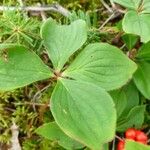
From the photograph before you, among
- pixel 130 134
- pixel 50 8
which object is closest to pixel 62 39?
pixel 50 8

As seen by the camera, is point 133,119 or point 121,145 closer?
point 121,145

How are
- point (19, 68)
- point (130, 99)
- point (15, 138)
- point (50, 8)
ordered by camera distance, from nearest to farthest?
point (19, 68) → point (130, 99) → point (15, 138) → point (50, 8)

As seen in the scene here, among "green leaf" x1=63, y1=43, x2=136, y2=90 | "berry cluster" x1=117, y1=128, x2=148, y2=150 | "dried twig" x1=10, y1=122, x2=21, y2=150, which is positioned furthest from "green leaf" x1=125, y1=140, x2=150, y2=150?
"dried twig" x1=10, y1=122, x2=21, y2=150

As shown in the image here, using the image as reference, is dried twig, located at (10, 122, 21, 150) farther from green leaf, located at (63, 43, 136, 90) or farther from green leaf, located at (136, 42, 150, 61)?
green leaf, located at (136, 42, 150, 61)

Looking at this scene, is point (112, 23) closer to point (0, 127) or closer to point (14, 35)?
point (14, 35)

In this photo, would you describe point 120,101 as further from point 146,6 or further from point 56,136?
point 146,6

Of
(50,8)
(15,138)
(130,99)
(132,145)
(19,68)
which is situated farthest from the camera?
(50,8)

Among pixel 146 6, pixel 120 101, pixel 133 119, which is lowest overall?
pixel 133 119
